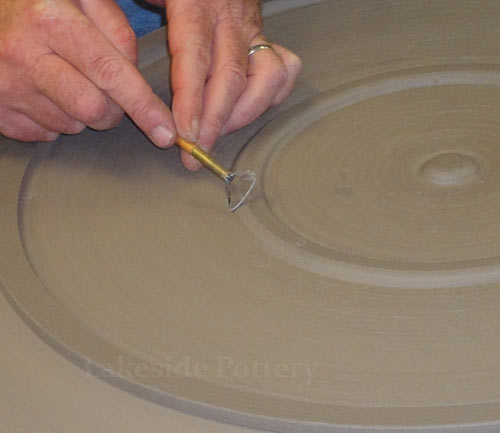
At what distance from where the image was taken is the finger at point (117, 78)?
0.88 metres

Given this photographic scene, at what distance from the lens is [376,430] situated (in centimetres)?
57

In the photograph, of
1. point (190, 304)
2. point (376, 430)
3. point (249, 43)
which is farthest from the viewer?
point (249, 43)

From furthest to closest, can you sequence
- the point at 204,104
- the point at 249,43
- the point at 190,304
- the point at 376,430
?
the point at 249,43, the point at 204,104, the point at 190,304, the point at 376,430

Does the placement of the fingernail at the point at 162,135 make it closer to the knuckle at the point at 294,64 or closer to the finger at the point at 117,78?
the finger at the point at 117,78

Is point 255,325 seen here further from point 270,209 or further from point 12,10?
point 12,10

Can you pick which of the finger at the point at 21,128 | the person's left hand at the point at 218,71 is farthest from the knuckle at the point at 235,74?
the finger at the point at 21,128

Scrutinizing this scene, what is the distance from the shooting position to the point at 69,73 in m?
0.91

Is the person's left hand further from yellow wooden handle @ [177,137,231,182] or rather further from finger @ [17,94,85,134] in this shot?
finger @ [17,94,85,134]

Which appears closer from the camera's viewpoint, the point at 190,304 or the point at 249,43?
the point at 190,304

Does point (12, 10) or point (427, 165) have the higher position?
point (12, 10)

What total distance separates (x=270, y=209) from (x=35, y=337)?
0.81 feet

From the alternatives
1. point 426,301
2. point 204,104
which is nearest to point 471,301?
point 426,301

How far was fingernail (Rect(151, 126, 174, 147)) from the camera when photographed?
88cm

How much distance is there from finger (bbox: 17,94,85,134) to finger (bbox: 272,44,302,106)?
0.23 m
